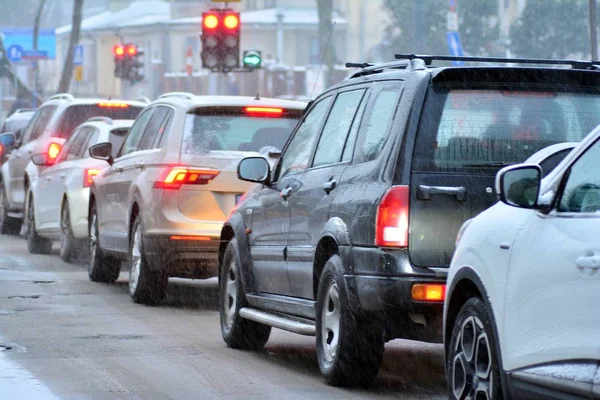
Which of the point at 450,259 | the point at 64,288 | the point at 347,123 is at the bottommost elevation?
the point at 64,288

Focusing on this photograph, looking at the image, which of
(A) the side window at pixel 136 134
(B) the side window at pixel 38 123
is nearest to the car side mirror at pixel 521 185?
(A) the side window at pixel 136 134

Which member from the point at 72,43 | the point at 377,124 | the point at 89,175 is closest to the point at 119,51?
the point at 72,43

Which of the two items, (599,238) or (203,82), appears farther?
(203,82)

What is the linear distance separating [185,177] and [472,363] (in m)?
6.34

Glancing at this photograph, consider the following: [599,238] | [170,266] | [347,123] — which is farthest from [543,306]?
[170,266]

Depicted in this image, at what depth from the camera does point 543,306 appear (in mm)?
6121

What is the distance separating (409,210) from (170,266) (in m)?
5.33

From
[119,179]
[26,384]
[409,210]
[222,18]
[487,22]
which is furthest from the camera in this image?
[487,22]

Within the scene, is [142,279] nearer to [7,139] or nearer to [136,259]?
[136,259]

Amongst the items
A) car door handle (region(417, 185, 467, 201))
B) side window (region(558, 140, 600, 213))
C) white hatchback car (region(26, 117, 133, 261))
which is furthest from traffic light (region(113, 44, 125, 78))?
side window (region(558, 140, 600, 213))

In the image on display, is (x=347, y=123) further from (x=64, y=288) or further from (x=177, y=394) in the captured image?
(x=64, y=288)

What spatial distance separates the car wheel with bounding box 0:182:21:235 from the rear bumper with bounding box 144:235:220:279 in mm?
10774

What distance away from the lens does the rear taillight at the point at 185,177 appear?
13.0m

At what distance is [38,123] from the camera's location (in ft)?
A: 75.5
